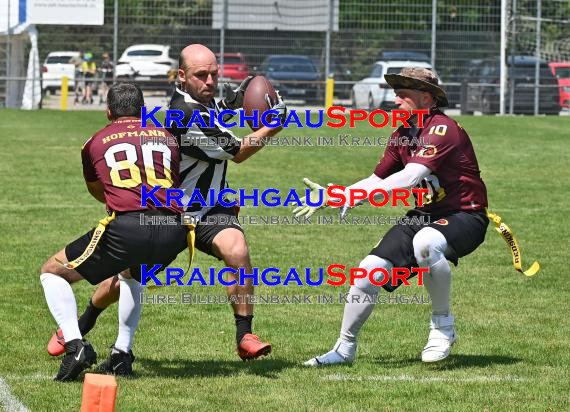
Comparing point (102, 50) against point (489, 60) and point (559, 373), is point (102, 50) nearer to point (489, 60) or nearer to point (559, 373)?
point (489, 60)

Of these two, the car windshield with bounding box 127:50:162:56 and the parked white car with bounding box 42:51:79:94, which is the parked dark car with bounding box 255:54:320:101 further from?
the parked white car with bounding box 42:51:79:94

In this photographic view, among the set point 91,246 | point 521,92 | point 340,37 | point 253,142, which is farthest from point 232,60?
point 91,246

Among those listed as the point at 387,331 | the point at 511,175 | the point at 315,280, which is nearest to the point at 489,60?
the point at 511,175

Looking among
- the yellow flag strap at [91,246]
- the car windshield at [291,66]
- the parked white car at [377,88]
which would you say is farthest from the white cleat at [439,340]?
the car windshield at [291,66]

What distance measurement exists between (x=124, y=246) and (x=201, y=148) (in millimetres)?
852

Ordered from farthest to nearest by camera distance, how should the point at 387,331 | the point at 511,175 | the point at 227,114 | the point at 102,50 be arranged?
the point at 102,50 → the point at 511,175 → the point at 387,331 → the point at 227,114

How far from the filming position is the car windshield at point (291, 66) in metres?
32.3

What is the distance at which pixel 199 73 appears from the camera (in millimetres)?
7523

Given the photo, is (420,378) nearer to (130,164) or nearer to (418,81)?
(418,81)

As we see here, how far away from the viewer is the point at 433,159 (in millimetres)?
7391

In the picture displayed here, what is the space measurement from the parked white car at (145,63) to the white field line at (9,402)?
995 inches

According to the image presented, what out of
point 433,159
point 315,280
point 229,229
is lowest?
point 315,280

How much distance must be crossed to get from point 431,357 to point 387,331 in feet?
4.19

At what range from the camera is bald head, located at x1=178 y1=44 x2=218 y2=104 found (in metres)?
7.52
